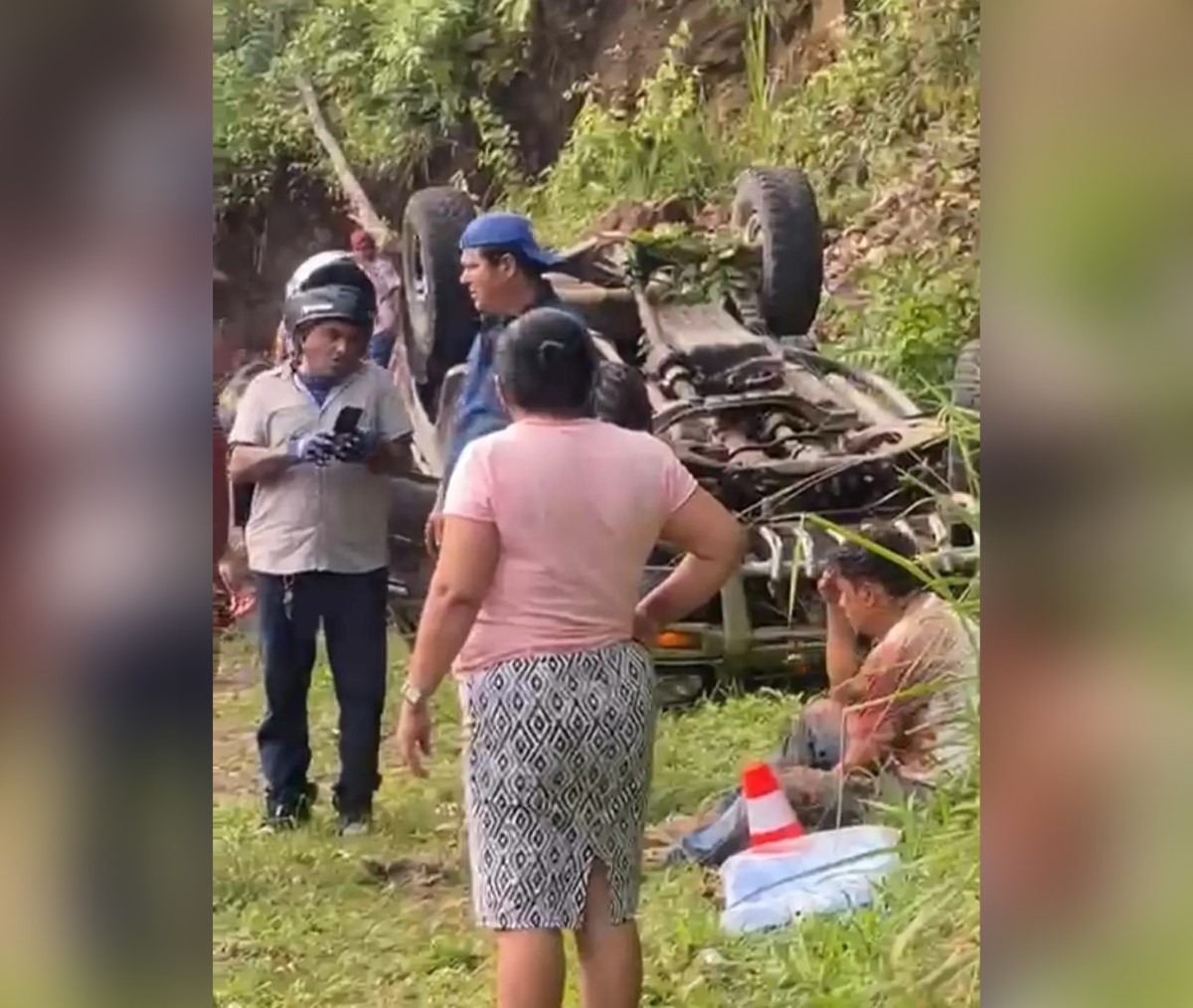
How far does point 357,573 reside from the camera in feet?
5.02

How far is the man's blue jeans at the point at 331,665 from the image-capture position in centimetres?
153

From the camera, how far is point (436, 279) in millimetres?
1509

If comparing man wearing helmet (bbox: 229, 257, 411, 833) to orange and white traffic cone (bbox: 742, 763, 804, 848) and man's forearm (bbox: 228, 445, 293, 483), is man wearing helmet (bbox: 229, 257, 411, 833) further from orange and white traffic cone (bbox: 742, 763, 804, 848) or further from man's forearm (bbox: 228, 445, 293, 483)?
orange and white traffic cone (bbox: 742, 763, 804, 848)

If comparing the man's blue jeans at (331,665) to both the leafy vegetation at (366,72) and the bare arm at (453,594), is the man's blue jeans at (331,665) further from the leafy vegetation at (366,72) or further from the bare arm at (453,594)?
the leafy vegetation at (366,72)

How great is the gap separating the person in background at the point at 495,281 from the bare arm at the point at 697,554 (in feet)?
0.91

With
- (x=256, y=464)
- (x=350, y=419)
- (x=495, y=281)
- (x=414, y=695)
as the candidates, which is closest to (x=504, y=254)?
(x=495, y=281)

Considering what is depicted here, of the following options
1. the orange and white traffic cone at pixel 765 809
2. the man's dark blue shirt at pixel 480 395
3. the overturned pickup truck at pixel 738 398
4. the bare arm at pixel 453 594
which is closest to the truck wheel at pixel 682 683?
the overturned pickup truck at pixel 738 398

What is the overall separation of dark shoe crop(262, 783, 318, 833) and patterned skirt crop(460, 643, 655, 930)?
212mm

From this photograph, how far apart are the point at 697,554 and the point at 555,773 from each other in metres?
0.30
